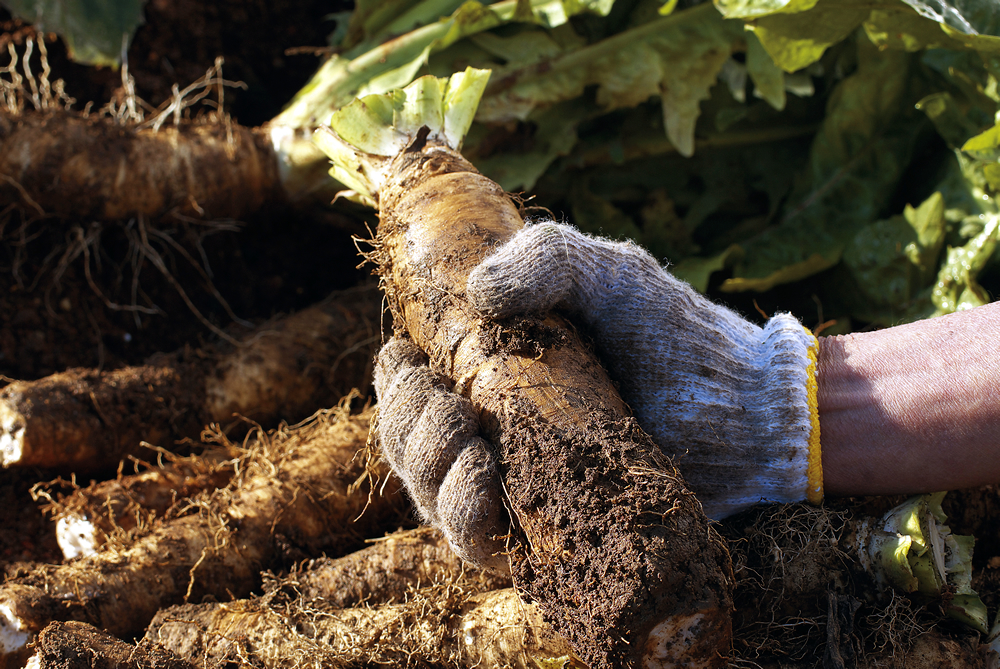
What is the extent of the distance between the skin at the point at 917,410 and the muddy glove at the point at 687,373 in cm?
10

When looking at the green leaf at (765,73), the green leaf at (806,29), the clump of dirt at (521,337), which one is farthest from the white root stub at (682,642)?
the green leaf at (765,73)

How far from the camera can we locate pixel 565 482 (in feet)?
4.68

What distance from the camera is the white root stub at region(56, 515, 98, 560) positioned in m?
2.31

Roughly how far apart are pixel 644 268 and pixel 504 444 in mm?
644

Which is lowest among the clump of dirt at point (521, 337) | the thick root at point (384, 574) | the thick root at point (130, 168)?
the thick root at point (384, 574)

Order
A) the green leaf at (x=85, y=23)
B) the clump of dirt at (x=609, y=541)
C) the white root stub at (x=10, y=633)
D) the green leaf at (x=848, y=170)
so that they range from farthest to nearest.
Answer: the green leaf at (x=85, y=23)
the green leaf at (x=848, y=170)
the white root stub at (x=10, y=633)
the clump of dirt at (x=609, y=541)

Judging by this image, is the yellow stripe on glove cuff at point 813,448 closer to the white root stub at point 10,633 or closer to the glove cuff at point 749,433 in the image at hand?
the glove cuff at point 749,433

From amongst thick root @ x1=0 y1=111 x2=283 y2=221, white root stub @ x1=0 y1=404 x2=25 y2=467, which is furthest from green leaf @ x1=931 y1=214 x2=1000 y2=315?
white root stub @ x1=0 y1=404 x2=25 y2=467

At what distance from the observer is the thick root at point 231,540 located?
6.61 ft

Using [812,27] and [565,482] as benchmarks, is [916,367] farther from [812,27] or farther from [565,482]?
[812,27]

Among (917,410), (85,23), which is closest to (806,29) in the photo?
(917,410)

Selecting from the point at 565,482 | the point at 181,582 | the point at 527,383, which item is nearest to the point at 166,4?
the point at 181,582

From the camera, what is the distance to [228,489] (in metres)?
2.40

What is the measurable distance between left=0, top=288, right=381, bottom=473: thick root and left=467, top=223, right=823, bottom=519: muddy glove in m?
1.28
